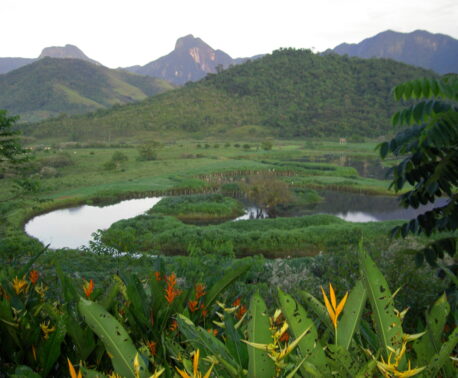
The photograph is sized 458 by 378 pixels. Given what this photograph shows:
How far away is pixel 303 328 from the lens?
4.42 ft

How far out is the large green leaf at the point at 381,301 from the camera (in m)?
1.38

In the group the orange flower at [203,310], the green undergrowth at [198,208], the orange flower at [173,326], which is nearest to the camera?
the orange flower at [173,326]

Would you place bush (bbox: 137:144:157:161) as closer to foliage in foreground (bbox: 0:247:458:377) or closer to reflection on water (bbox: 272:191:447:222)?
reflection on water (bbox: 272:191:447:222)

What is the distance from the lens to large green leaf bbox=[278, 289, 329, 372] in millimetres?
1291

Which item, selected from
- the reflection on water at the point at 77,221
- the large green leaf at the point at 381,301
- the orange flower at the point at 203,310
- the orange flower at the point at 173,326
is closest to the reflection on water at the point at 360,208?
the reflection on water at the point at 77,221

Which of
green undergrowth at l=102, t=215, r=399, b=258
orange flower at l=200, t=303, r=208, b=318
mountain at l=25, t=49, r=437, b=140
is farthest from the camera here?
mountain at l=25, t=49, r=437, b=140

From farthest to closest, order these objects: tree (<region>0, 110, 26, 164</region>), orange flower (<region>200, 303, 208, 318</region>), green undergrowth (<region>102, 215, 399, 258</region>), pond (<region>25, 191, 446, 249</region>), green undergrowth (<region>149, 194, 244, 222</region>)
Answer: green undergrowth (<region>149, 194, 244, 222</region>), pond (<region>25, 191, 446, 249</region>), green undergrowth (<region>102, 215, 399, 258</region>), tree (<region>0, 110, 26, 164</region>), orange flower (<region>200, 303, 208, 318</region>)

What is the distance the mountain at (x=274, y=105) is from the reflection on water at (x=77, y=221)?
Result: 2576 inches

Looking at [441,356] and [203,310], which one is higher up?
[441,356]

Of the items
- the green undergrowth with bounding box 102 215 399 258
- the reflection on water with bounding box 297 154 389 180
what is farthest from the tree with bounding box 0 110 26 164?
the reflection on water with bounding box 297 154 389 180

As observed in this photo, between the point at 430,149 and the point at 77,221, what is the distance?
30.9 m

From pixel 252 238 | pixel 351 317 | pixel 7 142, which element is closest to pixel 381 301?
pixel 351 317

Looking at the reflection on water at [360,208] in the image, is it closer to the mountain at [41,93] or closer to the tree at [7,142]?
the tree at [7,142]

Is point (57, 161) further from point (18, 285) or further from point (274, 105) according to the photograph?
point (274, 105)
